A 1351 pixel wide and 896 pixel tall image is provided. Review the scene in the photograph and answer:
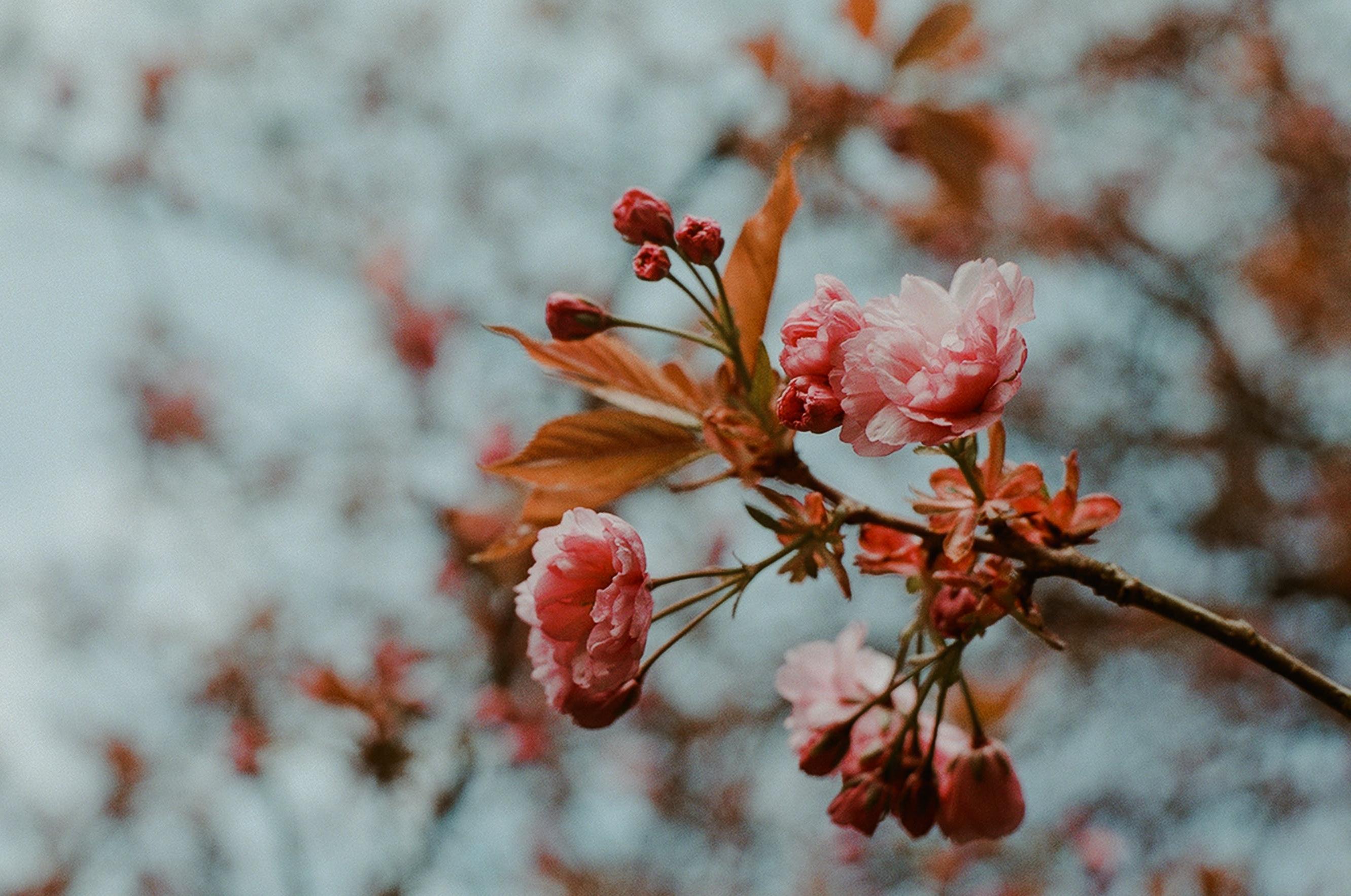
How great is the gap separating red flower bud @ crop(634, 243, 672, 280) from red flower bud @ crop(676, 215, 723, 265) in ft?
0.06

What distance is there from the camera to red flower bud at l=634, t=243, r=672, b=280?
0.75 m

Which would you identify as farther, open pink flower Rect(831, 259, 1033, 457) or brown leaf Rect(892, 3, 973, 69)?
brown leaf Rect(892, 3, 973, 69)

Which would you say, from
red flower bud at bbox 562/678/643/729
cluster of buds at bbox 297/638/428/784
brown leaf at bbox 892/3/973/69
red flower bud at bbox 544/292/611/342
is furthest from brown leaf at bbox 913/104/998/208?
cluster of buds at bbox 297/638/428/784

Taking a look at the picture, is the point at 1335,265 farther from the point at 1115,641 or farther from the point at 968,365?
the point at 968,365

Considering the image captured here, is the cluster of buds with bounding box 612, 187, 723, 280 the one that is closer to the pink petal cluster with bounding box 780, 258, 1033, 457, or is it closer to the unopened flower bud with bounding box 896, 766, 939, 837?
the pink petal cluster with bounding box 780, 258, 1033, 457

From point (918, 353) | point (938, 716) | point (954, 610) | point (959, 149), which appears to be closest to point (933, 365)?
point (918, 353)

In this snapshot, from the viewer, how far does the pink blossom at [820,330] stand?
623mm

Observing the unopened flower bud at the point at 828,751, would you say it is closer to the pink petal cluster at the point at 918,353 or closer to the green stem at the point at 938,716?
the green stem at the point at 938,716

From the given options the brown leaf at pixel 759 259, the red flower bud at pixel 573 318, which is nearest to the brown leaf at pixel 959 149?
the brown leaf at pixel 759 259

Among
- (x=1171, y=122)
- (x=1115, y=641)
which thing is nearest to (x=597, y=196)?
(x=1171, y=122)

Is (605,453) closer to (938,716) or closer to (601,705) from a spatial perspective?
(601,705)

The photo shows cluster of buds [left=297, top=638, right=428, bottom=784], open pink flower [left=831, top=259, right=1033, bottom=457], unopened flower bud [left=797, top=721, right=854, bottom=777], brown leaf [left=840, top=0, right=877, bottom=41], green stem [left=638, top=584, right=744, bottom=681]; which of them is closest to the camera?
open pink flower [left=831, top=259, right=1033, bottom=457]

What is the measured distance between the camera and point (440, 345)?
268cm

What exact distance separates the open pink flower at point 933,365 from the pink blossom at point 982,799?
0.33 m
